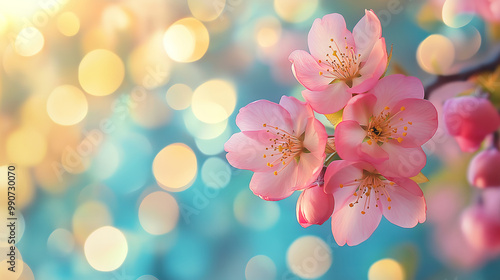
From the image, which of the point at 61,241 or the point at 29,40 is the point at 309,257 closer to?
the point at 61,241

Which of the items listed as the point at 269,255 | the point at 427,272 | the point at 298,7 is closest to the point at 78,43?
the point at 298,7

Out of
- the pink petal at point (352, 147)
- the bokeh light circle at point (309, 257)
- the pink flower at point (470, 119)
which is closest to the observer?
the pink petal at point (352, 147)

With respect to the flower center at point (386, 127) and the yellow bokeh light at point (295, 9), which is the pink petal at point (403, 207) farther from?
the yellow bokeh light at point (295, 9)

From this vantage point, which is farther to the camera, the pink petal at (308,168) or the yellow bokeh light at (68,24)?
the yellow bokeh light at (68,24)

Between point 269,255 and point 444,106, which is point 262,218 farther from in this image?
point 444,106

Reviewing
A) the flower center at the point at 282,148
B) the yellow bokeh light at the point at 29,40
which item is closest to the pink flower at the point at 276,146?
the flower center at the point at 282,148

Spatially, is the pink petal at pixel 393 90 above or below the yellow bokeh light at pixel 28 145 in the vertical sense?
above
